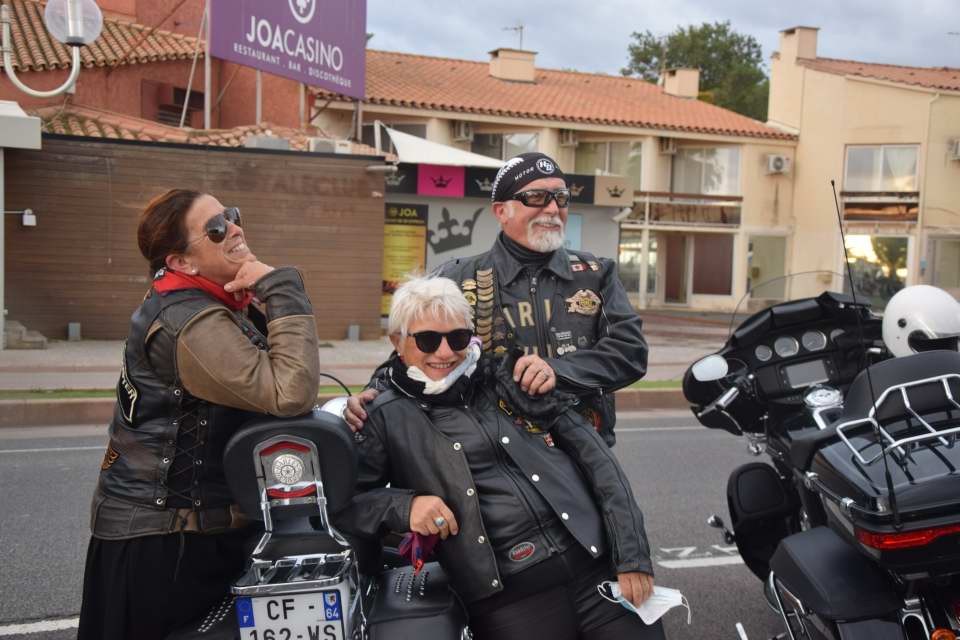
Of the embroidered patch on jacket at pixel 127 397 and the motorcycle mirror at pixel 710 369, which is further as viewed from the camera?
the motorcycle mirror at pixel 710 369

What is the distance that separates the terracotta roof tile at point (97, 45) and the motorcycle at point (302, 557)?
1702 cm

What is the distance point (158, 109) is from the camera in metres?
20.8

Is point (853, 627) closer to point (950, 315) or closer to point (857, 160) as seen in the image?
point (950, 315)

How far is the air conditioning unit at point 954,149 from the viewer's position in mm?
28297

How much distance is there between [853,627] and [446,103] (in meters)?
24.3

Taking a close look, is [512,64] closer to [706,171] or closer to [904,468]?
[706,171]

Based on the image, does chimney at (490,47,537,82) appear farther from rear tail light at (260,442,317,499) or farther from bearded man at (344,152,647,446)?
rear tail light at (260,442,317,499)

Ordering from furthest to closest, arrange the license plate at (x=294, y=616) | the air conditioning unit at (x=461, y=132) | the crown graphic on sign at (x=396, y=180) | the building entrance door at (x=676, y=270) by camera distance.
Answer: the building entrance door at (x=676, y=270), the air conditioning unit at (x=461, y=132), the crown graphic on sign at (x=396, y=180), the license plate at (x=294, y=616)

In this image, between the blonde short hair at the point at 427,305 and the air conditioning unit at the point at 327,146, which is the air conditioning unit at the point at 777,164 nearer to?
the air conditioning unit at the point at 327,146

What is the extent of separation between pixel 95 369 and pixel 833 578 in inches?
427

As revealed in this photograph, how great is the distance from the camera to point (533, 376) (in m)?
2.49

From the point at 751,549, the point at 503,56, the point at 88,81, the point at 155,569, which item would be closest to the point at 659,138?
the point at 503,56

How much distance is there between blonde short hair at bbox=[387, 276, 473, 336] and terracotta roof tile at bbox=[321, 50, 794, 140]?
22.6m

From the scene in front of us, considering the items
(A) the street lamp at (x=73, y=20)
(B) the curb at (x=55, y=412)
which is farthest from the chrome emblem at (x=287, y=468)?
(A) the street lamp at (x=73, y=20)
